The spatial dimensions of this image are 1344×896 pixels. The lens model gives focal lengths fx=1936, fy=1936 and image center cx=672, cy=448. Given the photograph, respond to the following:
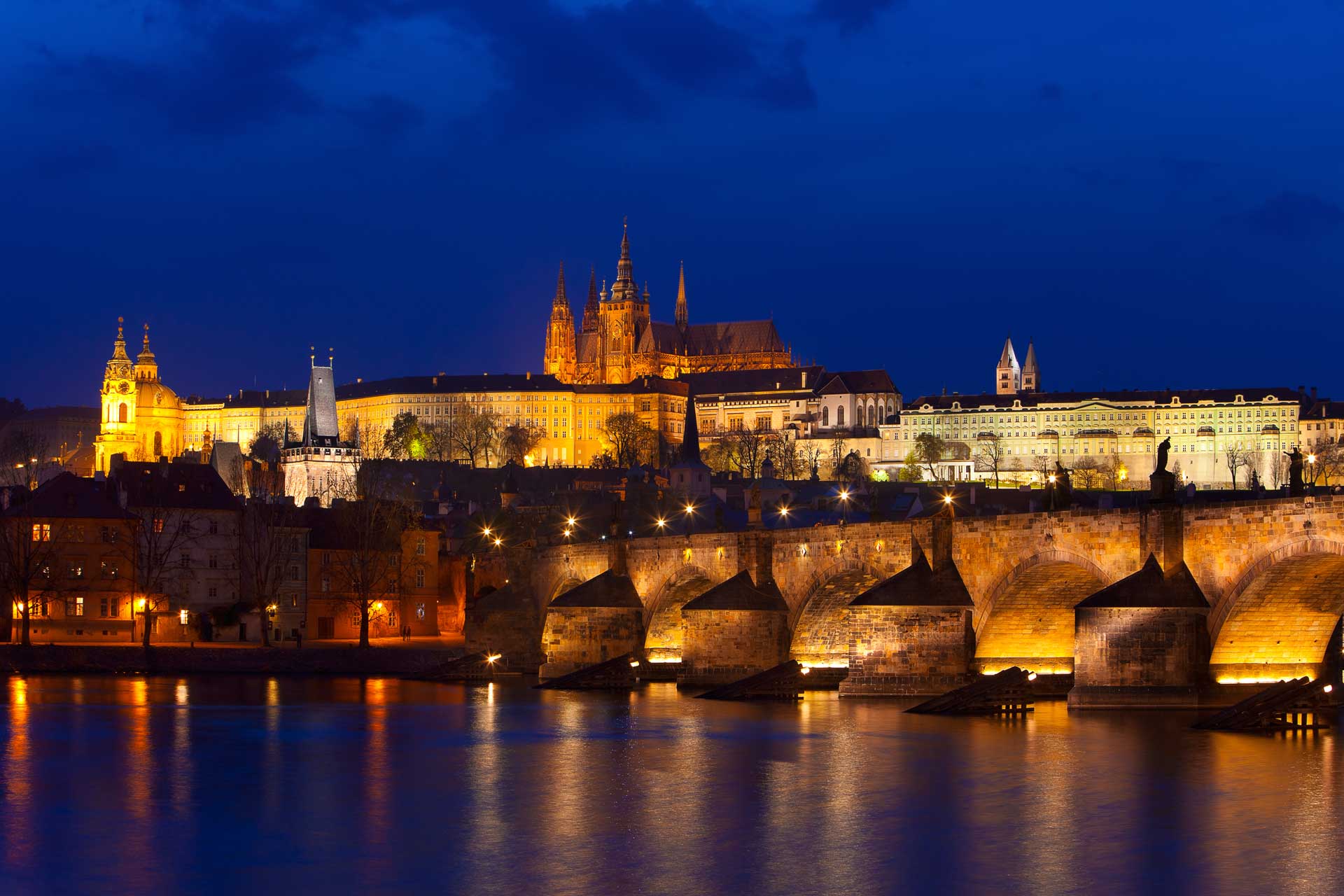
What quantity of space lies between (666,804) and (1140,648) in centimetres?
1515

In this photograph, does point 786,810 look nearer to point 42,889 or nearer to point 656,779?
point 656,779

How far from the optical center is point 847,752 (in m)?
44.8

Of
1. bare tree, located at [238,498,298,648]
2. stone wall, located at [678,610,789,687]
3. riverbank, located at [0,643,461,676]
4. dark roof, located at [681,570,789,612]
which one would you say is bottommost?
riverbank, located at [0,643,461,676]

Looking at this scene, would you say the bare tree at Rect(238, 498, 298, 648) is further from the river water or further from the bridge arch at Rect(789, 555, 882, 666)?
the bridge arch at Rect(789, 555, 882, 666)

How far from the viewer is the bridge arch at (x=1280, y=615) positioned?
45.0 metres

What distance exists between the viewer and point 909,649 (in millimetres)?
55000

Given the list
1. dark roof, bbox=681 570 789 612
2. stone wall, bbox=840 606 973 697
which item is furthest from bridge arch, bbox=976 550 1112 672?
dark roof, bbox=681 570 789 612

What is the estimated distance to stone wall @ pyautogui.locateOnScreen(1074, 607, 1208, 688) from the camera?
46.5 meters

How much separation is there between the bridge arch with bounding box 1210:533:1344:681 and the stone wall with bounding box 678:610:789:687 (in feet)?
61.1

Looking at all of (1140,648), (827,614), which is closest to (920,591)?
(1140,648)

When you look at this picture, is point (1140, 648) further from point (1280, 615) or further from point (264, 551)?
point (264, 551)

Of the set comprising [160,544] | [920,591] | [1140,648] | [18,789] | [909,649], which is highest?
[160,544]

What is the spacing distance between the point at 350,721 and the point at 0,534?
2954cm

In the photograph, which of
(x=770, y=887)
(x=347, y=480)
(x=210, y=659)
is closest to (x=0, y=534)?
(x=210, y=659)
